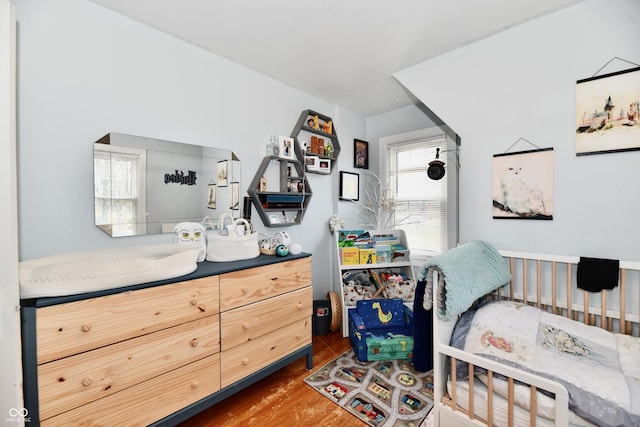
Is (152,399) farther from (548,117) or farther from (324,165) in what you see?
(548,117)

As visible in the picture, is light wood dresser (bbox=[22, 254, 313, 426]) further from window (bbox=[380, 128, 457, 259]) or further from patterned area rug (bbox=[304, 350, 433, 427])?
window (bbox=[380, 128, 457, 259])

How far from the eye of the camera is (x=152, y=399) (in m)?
1.39

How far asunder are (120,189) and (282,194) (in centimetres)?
124

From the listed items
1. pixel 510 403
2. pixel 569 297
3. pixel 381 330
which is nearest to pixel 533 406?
pixel 510 403

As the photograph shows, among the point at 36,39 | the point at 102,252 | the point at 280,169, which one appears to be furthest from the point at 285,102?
the point at 102,252

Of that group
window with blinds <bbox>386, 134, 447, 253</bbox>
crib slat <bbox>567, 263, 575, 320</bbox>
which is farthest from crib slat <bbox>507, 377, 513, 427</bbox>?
window with blinds <bbox>386, 134, 447, 253</bbox>

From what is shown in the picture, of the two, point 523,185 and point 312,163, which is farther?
point 312,163

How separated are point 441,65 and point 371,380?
2570 millimetres

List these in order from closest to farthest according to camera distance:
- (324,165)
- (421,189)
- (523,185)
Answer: (523,185)
(324,165)
(421,189)

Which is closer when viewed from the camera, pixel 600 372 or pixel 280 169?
pixel 600 372

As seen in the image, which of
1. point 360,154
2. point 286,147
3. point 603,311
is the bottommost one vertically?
point 603,311

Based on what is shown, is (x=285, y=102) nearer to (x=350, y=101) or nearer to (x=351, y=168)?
(x=350, y=101)

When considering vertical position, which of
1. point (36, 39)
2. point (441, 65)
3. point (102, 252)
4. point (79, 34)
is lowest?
point (102, 252)

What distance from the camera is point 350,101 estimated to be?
10.2 ft
